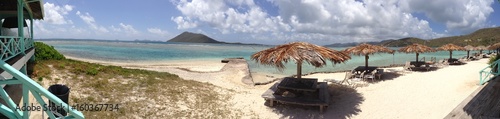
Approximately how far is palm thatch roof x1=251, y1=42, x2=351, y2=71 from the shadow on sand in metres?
1.35

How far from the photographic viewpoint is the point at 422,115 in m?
7.85

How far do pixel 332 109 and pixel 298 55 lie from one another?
1.99 meters

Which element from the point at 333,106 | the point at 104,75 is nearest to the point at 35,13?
the point at 104,75

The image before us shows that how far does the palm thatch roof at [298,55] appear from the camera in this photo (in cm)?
880

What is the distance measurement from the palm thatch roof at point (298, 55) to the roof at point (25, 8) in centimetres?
776

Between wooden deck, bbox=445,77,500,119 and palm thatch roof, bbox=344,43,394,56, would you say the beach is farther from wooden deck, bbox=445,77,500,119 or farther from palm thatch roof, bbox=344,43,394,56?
palm thatch roof, bbox=344,43,394,56

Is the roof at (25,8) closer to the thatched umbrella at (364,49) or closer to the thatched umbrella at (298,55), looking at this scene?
the thatched umbrella at (298,55)

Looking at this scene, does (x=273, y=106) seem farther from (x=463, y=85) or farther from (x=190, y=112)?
(x=463, y=85)

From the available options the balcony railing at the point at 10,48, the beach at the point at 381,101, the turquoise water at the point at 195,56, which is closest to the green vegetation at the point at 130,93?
the beach at the point at 381,101

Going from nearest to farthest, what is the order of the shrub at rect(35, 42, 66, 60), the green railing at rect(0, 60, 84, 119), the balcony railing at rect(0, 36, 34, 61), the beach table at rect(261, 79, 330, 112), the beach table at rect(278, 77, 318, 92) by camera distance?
1. the green railing at rect(0, 60, 84, 119)
2. the balcony railing at rect(0, 36, 34, 61)
3. the beach table at rect(261, 79, 330, 112)
4. the beach table at rect(278, 77, 318, 92)
5. the shrub at rect(35, 42, 66, 60)

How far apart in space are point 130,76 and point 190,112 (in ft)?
13.7

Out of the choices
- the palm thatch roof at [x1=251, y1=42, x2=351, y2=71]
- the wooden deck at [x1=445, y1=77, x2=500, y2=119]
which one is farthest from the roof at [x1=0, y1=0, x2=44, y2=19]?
the wooden deck at [x1=445, y1=77, x2=500, y2=119]

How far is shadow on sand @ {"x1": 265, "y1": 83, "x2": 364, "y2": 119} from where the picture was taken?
818cm

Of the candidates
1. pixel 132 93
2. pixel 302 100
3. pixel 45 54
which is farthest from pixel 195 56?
pixel 302 100
